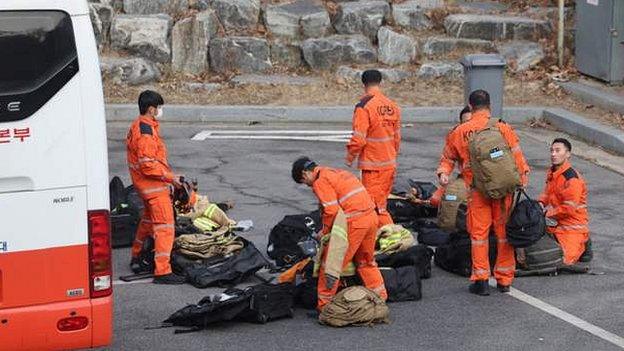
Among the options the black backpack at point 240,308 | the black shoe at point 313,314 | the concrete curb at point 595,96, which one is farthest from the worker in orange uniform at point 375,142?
the concrete curb at point 595,96

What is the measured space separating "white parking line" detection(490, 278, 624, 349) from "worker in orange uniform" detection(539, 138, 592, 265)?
855mm

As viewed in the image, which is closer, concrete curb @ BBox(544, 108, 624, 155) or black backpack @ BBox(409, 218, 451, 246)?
black backpack @ BBox(409, 218, 451, 246)

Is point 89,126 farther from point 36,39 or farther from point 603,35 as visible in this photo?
point 603,35

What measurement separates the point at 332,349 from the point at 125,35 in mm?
13815

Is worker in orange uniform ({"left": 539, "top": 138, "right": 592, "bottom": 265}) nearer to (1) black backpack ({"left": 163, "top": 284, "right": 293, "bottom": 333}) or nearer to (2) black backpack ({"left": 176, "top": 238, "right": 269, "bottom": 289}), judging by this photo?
(2) black backpack ({"left": 176, "top": 238, "right": 269, "bottom": 289})

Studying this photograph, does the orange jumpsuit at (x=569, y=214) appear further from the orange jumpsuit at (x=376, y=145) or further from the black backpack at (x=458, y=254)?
the orange jumpsuit at (x=376, y=145)

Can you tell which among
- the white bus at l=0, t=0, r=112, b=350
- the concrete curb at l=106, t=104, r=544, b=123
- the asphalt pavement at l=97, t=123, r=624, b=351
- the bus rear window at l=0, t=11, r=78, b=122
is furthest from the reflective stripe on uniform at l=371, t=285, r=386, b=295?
the concrete curb at l=106, t=104, r=544, b=123

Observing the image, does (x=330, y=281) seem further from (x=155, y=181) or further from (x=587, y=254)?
(x=587, y=254)

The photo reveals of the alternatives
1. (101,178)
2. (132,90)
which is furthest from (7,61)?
(132,90)

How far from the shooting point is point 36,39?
7.95m

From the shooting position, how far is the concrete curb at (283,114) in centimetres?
2000

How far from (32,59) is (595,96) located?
45.4ft

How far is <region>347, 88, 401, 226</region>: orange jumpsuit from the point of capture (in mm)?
12438

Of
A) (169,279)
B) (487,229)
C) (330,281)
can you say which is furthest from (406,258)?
(169,279)
